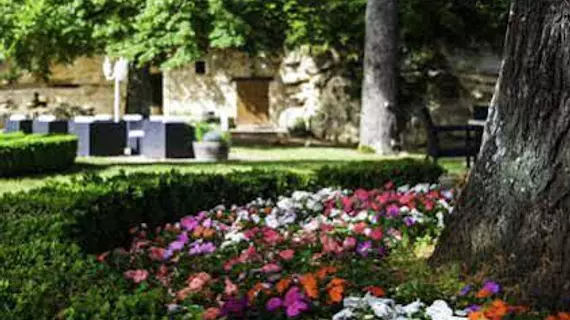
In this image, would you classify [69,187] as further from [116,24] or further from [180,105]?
[180,105]

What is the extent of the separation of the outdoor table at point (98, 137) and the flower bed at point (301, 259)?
900cm

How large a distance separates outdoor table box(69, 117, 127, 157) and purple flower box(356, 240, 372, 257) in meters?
11.0

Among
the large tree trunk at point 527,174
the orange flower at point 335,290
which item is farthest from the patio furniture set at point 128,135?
the orange flower at point 335,290

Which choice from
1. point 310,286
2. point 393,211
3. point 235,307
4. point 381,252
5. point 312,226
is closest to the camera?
point 235,307

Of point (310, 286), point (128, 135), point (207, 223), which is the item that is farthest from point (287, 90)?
point (310, 286)

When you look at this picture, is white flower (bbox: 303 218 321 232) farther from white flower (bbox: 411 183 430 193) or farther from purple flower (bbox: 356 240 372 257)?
white flower (bbox: 411 183 430 193)

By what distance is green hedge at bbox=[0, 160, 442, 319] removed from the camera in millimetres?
2658

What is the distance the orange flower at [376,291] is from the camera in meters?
3.33

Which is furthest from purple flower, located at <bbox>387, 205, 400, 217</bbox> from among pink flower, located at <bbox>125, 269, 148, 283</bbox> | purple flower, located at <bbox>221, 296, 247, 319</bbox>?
purple flower, located at <bbox>221, 296, 247, 319</bbox>

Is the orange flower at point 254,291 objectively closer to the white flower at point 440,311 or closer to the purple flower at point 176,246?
the white flower at point 440,311

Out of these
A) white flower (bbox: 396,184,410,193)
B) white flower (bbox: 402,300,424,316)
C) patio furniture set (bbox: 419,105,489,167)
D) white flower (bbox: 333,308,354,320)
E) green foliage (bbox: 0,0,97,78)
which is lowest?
white flower (bbox: 333,308,354,320)

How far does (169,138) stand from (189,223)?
929 cm

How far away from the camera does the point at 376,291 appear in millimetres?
3346

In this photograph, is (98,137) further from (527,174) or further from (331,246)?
(527,174)
